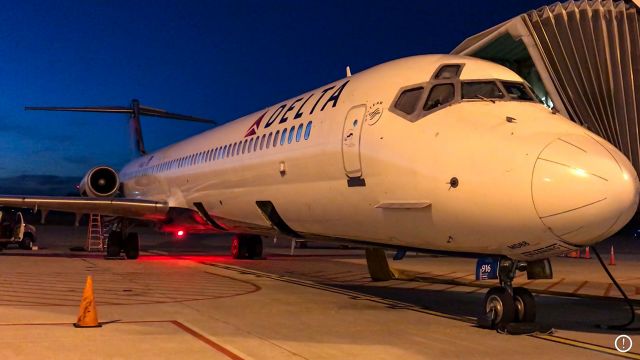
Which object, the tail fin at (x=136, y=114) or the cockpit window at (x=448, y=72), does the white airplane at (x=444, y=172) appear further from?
the tail fin at (x=136, y=114)

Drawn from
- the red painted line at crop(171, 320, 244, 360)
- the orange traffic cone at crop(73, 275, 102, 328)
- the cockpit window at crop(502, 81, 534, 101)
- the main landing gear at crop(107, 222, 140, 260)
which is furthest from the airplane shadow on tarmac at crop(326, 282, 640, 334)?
the main landing gear at crop(107, 222, 140, 260)

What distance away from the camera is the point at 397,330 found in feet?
26.1

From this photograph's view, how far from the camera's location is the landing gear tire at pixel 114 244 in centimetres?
2052

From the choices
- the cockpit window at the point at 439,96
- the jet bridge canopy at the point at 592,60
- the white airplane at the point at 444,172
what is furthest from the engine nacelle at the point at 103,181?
the cockpit window at the point at 439,96

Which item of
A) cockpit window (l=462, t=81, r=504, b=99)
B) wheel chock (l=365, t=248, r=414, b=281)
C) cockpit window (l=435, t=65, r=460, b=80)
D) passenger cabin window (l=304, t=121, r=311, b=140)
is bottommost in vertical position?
wheel chock (l=365, t=248, r=414, b=281)

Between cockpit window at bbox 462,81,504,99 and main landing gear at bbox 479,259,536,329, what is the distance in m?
2.00

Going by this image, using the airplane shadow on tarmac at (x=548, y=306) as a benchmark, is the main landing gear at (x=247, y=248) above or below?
above

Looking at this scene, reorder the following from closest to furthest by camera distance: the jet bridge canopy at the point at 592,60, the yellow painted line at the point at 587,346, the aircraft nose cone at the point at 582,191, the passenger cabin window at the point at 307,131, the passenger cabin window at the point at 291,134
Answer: the aircraft nose cone at the point at 582,191 → the yellow painted line at the point at 587,346 → the passenger cabin window at the point at 307,131 → the jet bridge canopy at the point at 592,60 → the passenger cabin window at the point at 291,134

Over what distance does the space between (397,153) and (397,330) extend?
214 centimetres

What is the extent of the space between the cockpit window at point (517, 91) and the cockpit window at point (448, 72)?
2.04 ft

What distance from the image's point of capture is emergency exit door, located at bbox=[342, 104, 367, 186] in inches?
355

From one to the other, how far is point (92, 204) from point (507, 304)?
1341 cm

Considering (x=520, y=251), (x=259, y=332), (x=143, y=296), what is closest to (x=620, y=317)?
(x=520, y=251)

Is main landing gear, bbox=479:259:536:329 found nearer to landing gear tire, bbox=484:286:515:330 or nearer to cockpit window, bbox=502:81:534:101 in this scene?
landing gear tire, bbox=484:286:515:330
